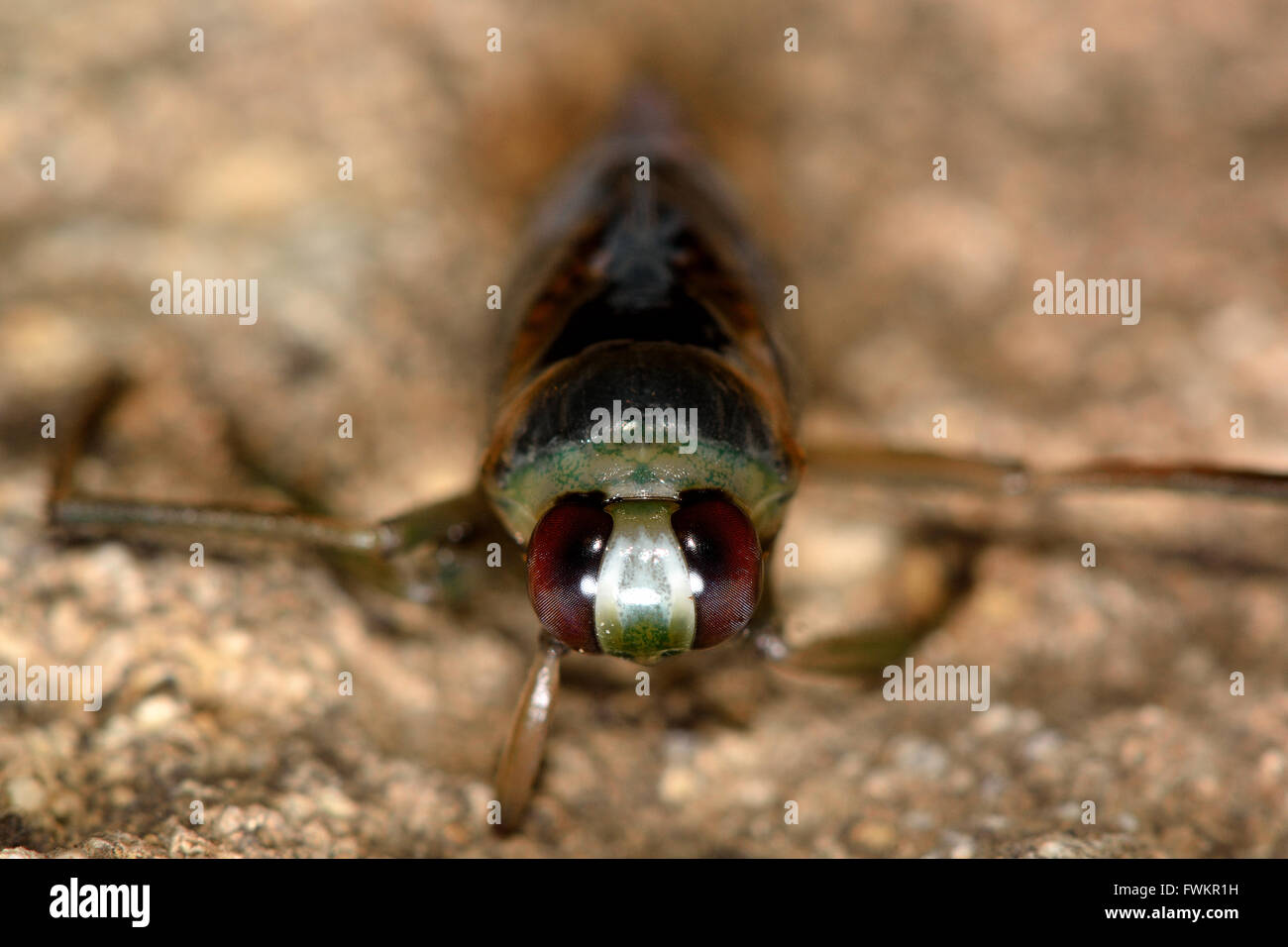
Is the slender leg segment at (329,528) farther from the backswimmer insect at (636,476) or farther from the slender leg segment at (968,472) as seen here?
the slender leg segment at (968,472)

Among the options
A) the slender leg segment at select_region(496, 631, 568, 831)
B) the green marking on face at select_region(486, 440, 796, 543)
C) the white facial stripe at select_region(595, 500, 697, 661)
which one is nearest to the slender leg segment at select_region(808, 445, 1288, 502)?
the green marking on face at select_region(486, 440, 796, 543)

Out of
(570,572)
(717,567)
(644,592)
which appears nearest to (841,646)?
(717,567)

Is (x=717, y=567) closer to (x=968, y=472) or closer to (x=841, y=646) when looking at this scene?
(x=841, y=646)

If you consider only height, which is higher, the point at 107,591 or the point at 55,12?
the point at 55,12

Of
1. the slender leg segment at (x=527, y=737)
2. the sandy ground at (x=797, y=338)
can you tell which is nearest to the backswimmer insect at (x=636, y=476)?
the slender leg segment at (x=527, y=737)
